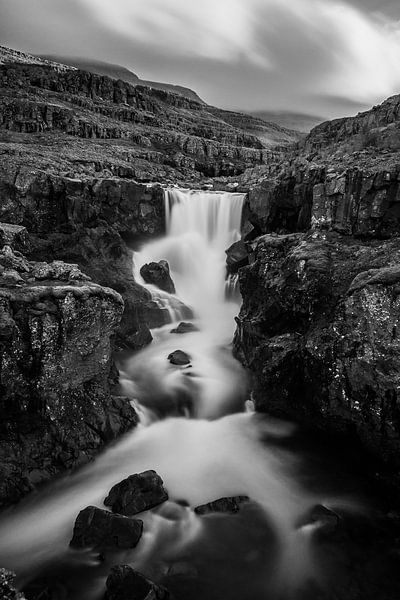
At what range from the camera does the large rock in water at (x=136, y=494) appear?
39.9 ft

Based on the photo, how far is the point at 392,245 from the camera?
56.5 ft

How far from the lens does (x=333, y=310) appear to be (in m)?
15.8

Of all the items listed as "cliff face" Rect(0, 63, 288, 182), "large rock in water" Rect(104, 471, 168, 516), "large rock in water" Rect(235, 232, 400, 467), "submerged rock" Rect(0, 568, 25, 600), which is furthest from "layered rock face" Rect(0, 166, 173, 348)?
"cliff face" Rect(0, 63, 288, 182)

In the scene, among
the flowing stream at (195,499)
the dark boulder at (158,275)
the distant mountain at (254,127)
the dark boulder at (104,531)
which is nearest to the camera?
the flowing stream at (195,499)

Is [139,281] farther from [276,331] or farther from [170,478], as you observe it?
[170,478]

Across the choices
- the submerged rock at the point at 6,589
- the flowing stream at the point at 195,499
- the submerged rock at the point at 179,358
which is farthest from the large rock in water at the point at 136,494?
the submerged rock at the point at 179,358

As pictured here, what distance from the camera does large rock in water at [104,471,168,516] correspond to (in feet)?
39.9

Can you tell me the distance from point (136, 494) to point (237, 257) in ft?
67.2

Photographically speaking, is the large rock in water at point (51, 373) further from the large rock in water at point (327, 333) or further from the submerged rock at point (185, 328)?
the submerged rock at point (185, 328)

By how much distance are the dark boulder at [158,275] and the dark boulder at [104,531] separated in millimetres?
19053

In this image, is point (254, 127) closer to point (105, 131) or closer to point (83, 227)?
point (105, 131)

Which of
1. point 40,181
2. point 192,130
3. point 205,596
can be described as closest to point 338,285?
point 205,596

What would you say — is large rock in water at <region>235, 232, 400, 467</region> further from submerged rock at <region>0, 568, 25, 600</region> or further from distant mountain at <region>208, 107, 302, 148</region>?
distant mountain at <region>208, 107, 302, 148</region>

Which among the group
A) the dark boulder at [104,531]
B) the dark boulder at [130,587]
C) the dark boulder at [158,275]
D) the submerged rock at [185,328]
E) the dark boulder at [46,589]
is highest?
the dark boulder at [158,275]
